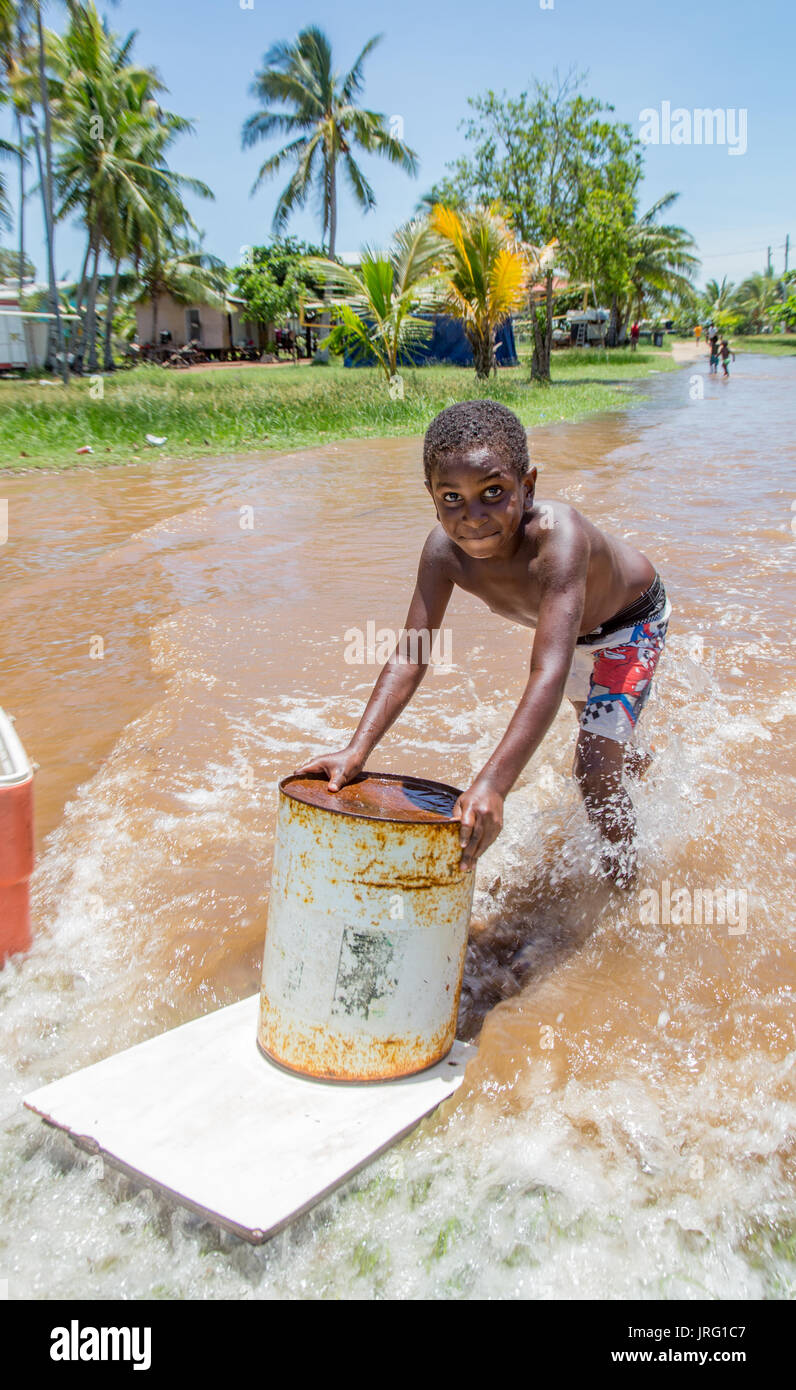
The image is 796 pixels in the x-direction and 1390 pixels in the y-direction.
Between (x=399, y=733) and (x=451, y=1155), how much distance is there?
243 centimetres

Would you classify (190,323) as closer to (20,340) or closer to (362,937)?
(20,340)

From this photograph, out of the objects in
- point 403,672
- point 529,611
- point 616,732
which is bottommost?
point 616,732

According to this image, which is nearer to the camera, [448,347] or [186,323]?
[448,347]

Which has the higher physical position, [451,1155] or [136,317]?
[136,317]

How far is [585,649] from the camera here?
2.91m

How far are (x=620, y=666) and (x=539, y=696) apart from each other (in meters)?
0.93

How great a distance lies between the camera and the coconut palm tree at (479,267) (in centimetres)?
1769

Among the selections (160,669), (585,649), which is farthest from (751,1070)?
(160,669)

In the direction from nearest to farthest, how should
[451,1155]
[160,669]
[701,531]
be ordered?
[451,1155] → [160,669] → [701,531]

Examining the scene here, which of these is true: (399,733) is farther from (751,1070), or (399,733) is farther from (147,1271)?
(147,1271)

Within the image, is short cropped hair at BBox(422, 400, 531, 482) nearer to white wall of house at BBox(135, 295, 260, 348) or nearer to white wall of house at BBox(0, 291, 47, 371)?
white wall of house at BBox(0, 291, 47, 371)

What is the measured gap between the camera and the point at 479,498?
6.83ft

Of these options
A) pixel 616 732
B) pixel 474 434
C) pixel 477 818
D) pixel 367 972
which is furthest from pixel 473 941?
pixel 474 434
